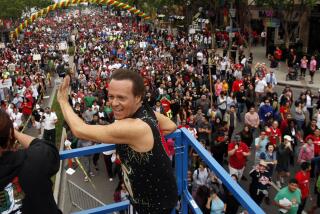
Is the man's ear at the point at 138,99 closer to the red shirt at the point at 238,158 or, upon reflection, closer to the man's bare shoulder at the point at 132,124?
the man's bare shoulder at the point at 132,124

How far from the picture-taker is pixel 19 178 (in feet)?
6.98

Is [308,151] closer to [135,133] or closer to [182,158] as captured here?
[182,158]

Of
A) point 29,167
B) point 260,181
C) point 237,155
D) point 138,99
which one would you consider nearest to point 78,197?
point 237,155

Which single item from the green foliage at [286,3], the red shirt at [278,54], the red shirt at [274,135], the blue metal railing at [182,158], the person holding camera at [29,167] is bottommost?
the red shirt at [274,135]

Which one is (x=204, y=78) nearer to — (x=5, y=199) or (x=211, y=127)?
(x=211, y=127)

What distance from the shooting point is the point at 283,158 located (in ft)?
31.6

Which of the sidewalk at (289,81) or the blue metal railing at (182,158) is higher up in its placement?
the blue metal railing at (182,158)

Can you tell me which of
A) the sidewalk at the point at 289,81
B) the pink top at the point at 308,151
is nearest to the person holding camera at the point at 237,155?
the pink top at the point at 308,151

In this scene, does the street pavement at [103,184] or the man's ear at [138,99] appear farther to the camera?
the street pavement at [103,184]

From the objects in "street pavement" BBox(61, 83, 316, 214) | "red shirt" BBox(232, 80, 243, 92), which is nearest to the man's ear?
"street pavement" BBox(61, 83, 316, 214)

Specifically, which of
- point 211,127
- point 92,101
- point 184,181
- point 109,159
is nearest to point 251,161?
point 211,127

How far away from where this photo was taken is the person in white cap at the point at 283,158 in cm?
949

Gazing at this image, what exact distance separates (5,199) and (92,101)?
1327 cm

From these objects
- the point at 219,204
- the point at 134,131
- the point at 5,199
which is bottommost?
the point at 219,204
